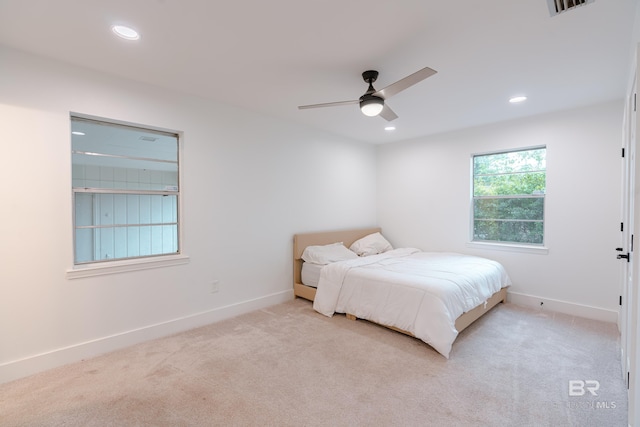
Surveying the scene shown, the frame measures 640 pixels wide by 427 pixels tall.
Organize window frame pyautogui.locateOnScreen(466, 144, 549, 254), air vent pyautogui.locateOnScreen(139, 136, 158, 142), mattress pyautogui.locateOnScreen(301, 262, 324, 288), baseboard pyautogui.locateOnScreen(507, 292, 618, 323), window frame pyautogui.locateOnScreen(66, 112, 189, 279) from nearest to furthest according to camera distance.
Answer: window frame pyautogui.locateOnScreen(66, 112, 189, 279)
air vent pyautogui.locateOnScreen(139, 136, 158, 142)
baseboard pyautogui.locateOnScreen(507, 292, 618, 323)
window frame pyautogui.locateOnScreen(466, 144, 549, 254)
mattress pyautogui.locateOnScreen(301, 262, 324, 288)

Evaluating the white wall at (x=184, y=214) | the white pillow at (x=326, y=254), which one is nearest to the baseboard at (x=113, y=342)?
the white wall at (x=184, y=214)

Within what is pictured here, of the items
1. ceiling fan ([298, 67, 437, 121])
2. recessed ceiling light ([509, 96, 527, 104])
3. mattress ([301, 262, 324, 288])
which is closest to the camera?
ceiling fan ([298, 67, 437, 121])

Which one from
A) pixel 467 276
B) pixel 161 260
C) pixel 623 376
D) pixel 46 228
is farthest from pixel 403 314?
pixel 46 228

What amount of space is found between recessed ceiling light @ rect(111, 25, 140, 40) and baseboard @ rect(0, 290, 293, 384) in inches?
98.9

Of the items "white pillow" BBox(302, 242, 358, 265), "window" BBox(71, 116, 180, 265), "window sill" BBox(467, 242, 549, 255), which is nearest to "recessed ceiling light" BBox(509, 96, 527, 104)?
"window sill" BBox(467, 242, 549, 255)

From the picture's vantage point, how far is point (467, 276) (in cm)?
319

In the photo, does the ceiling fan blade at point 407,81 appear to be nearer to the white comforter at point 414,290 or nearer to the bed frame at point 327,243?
the white comforter at point 414,290

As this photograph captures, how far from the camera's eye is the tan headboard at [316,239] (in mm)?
4230

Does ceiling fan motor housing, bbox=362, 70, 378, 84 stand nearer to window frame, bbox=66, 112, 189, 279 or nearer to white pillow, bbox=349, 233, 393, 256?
window frame, bbox=66, 112, 189, 279

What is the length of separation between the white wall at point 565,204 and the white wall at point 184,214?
2.00 m

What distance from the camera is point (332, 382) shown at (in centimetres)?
223

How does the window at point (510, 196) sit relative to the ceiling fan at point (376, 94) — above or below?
below

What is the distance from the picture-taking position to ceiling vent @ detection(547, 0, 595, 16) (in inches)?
66.6

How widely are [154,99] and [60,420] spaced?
2660 mm
